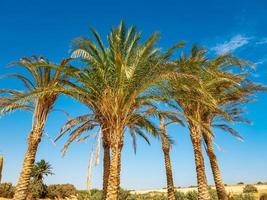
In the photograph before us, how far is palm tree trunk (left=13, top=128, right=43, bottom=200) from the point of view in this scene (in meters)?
15.2

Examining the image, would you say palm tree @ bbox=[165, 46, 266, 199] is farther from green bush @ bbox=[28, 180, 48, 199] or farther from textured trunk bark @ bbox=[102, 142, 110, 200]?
green bush @ bbox=[28, 180, 48, 199]

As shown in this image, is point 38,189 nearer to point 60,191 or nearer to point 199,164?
point 60,191

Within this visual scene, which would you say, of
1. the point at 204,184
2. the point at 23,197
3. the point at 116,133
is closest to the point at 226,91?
the point at 204,184

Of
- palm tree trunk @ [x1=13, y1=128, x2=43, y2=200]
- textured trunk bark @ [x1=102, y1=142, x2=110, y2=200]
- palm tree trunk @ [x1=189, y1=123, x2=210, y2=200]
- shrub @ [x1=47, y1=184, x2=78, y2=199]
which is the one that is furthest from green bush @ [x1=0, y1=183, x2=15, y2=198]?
palm tree trunk @ [x1=189, y1=123, x2=210, y2=200]

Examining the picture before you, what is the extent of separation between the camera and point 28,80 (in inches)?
659

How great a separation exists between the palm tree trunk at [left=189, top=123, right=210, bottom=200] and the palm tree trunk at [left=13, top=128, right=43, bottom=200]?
28.7ft

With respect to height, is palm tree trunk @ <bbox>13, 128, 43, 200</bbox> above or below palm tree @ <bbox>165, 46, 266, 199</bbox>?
below

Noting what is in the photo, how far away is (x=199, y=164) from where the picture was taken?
17312 millimetres

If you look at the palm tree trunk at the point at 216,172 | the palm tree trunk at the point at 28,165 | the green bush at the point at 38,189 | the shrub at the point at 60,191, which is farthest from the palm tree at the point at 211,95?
the shrub at the point at 60,191

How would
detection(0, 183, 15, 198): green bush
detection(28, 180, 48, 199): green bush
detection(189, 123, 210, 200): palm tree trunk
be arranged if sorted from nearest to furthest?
detection(189, 123, 210, 200): palm tree trunk
detection(0, 183, 15, 198): green bush
detection(28, 180, 48, 199): green bush

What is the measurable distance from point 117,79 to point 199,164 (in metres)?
7.54

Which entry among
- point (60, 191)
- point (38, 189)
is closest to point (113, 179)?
point (38, 189)

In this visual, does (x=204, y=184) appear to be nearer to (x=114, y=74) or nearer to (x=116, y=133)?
(x=116, y=133)

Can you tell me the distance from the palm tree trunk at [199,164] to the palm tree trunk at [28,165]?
8738 millimetres
